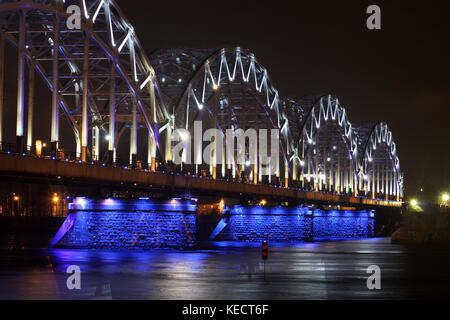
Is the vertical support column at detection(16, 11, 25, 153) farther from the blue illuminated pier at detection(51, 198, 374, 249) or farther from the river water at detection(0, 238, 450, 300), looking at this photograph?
the blue illuminated pier at detection(51, 198, 374, 249)

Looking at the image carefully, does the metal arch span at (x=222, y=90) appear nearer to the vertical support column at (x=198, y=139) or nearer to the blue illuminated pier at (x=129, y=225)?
the vertical support column at (x=198, y=139)

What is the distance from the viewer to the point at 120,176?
251 ft

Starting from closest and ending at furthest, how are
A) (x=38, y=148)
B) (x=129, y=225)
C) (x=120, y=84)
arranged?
(x=38, y=148), (x=129, y=225), (x=120, y=84)

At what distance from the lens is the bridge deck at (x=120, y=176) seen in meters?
60.9

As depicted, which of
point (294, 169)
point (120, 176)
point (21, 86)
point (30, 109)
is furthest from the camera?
point (294, 169)

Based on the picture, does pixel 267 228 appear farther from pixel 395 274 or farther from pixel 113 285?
pixel 113 285

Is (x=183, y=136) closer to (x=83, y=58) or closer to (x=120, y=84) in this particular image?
(x=120, y=84)

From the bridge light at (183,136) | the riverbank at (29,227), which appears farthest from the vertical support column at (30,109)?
the riverbank at (29,227)

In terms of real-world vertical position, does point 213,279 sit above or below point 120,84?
below

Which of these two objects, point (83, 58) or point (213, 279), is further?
point (83, 58)

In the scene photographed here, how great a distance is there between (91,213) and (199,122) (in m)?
42.2

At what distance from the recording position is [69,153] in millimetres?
71188

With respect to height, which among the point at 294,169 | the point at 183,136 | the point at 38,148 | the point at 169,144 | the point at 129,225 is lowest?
the point at 129,225

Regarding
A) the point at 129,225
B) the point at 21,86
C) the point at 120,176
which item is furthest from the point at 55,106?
the point at 129,225
